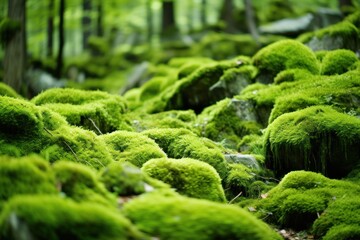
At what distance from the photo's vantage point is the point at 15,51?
1170 cm

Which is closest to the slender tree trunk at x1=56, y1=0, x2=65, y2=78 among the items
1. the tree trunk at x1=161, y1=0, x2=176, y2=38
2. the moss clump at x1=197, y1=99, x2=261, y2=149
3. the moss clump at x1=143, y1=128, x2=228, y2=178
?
the tree trunk at x1=161, y1=0, x2=176, y2=38

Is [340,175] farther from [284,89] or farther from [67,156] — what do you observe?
[67,156]

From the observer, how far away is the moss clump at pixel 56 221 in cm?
230

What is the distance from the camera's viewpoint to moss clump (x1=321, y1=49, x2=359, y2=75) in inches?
314

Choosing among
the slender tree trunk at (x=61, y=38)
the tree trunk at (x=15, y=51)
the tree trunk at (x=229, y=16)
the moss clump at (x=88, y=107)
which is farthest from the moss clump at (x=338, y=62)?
the slender tree trunk at (x=61, y=38)

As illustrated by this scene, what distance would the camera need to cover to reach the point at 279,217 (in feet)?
15.4

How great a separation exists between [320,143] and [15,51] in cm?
1006

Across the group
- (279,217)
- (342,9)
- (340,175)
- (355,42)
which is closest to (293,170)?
(340,175)

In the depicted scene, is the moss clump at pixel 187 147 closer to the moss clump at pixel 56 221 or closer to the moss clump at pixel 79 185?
the moss clump at pixel 79 185

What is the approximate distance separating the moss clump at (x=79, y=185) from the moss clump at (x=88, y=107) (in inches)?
125

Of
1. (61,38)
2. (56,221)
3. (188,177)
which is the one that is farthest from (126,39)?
(56,221)

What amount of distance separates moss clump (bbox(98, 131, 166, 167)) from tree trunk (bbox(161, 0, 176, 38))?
51.0ft

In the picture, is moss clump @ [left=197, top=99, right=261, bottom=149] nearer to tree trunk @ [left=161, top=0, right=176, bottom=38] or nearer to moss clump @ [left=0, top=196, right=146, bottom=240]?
moss clump @ [left=0, top=196, right=146, bottom=240]

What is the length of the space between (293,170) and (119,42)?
1952 centimetres
